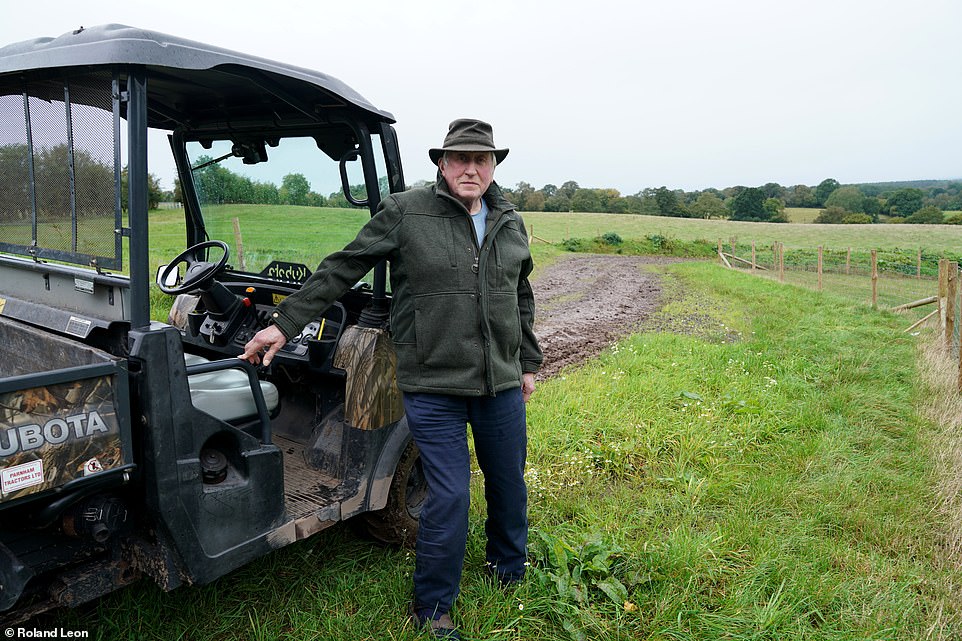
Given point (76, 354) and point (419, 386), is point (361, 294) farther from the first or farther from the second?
point (76, 354)

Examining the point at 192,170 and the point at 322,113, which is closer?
the point at 322,113

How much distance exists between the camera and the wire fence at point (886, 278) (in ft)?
26.8

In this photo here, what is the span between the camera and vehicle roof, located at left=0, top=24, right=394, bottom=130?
2.06 m

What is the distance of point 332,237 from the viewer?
349cm

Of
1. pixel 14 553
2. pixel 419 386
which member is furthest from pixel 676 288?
pixel 14 553

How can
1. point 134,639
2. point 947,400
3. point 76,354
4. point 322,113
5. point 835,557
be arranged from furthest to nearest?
point 947,400
point 835,557
point 322,113
point 134,639
point 76,354

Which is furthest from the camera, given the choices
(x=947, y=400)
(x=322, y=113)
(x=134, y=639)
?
(x=947, y=400)

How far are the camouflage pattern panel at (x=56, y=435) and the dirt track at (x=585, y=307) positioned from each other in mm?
5399

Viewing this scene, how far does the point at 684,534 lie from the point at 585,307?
31.2 feet

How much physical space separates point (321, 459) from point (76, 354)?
1.27 m

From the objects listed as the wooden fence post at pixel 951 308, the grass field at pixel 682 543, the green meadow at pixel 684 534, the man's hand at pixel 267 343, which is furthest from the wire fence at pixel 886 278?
the man's hand at pixel 267 343

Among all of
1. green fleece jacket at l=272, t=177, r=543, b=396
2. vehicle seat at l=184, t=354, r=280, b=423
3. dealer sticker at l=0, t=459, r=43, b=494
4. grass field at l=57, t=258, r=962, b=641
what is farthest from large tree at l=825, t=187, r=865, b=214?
dealer sticker at l=0, t=459, r=43, b=494

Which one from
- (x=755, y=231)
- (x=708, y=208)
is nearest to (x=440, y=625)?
(x=755, y=231)

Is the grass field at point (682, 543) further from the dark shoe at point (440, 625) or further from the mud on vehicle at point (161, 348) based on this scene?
the mud on vehicle at point (161, 348)
